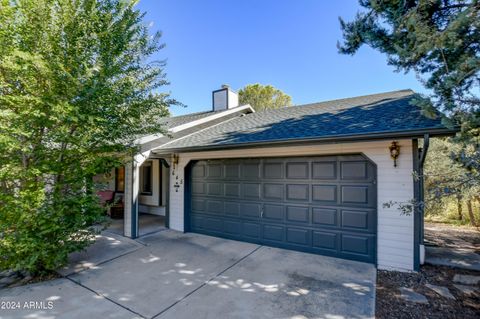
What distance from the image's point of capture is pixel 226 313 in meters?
2.97

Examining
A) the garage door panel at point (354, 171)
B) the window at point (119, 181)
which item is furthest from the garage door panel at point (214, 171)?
the window at point (119, 181)

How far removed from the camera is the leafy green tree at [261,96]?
22.9 meters

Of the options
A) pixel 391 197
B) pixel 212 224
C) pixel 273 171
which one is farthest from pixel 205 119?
pixel 391 197

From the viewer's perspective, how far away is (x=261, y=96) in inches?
904

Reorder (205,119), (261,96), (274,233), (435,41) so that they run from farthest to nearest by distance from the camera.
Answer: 1. (261,96)
2. (205,119)
3. (274,233)
4. (435,41)

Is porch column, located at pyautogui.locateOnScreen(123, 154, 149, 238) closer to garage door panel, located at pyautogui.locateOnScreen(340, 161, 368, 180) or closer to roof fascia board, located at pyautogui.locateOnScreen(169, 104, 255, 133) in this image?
roof fascia board, located at pyautogui.locateOnScreen(169, 104, 255, 133)

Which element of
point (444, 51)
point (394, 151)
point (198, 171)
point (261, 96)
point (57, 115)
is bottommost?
point (198, 171)

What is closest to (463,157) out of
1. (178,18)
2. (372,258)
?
(372,258)

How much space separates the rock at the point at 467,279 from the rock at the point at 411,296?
112 centimetres

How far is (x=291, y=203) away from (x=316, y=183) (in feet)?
2.60

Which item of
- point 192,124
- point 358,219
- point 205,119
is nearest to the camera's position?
point 358,219

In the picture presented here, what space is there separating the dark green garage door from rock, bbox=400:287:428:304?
1042 mm

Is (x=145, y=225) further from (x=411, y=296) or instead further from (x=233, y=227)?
(x=411, y=296)

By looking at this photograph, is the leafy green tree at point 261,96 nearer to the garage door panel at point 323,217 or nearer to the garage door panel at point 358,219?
the garage door panel at point 323,217
